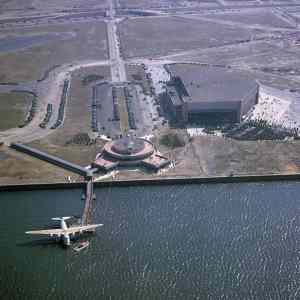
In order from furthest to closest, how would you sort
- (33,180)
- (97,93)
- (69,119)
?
1. (97,93)
2. (69,119)
3. (33,180)

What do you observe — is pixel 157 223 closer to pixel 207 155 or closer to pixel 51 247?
pixel 51 247

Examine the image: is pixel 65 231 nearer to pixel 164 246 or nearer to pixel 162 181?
pixel 164 246

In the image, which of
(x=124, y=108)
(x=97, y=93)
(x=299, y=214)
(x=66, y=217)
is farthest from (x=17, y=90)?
(x=299, y=214)

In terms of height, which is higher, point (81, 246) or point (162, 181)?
point (162, 181)

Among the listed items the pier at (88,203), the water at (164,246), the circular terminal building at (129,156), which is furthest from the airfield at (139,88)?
the water at (164,246)

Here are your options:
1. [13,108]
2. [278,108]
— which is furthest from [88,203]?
[278,108]

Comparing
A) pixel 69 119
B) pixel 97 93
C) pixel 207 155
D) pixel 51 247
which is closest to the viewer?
pixel 51 247

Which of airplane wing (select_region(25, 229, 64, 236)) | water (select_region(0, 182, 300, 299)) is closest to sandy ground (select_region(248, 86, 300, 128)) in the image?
water (select_region(0, 182, 300, 299))
